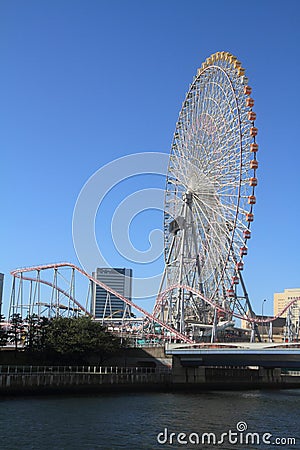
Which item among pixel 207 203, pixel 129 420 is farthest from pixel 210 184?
pixel 129 420

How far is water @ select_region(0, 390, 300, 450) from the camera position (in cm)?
3475

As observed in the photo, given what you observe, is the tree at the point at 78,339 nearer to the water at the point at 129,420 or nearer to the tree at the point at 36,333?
the tree at the point at 36,333

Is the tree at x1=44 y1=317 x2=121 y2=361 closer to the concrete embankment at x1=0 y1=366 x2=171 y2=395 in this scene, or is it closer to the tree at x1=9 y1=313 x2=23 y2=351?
the concrete embankment at x1=0 y1=366 x2=171 y2=395

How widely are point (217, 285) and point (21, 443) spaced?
50424 millimetres

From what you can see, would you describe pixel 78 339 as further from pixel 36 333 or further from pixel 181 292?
pixel 181 292

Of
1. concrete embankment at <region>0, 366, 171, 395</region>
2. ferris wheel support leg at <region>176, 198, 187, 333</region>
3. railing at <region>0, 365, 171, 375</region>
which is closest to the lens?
concrete embankment at <region>0, 366, 171, 395</region>

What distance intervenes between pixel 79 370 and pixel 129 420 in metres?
29.7

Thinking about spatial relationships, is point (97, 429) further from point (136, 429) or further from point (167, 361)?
point (167, 361)

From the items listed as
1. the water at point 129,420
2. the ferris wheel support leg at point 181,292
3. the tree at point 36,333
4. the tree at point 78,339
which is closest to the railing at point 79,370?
A: the tree at point 78,339

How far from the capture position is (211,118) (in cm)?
8362

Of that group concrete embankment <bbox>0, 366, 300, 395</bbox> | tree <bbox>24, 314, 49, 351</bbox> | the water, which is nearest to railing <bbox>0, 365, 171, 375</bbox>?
concrete embankment <bbox>0, 366, 300, 395</bbox>

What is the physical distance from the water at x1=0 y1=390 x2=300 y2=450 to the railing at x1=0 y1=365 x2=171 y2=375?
7415 millimetres

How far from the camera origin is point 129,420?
43.0m

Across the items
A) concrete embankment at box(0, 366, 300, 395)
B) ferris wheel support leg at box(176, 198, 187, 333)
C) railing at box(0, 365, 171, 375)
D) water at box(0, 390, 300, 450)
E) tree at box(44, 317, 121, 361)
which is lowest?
water at box(0, 390, 300, 450)
